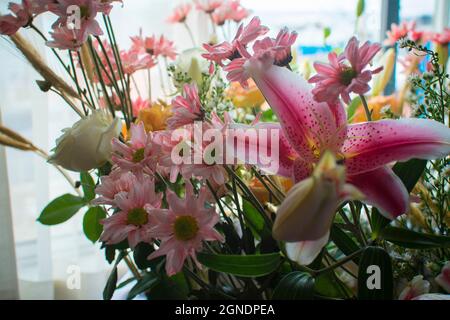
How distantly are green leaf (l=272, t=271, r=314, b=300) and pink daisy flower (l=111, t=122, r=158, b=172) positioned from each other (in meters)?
0.18

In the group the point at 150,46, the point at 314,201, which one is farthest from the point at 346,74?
the point at 150,46

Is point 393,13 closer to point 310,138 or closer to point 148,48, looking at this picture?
point 148,48

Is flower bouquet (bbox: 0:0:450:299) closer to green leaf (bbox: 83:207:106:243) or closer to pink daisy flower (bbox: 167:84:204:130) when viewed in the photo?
pink daisy flower (bbox: 167:84:204:130)

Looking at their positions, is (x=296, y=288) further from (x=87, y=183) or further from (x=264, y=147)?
(x=87, y=183)

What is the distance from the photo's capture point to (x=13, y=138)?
0.57 meters

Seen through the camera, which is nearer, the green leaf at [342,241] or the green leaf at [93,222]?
the green leaf at [342,241]

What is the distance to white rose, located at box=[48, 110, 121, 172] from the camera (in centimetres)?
45

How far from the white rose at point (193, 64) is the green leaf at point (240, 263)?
0.92 ft

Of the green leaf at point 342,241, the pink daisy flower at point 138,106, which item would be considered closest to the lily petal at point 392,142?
the green leaf at point 342,241

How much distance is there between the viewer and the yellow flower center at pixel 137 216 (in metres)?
0.42

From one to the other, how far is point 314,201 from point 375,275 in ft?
0.65

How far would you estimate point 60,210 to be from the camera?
2.09ft

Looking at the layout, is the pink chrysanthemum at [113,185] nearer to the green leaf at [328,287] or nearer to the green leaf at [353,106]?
the green leaf at [328,287]
